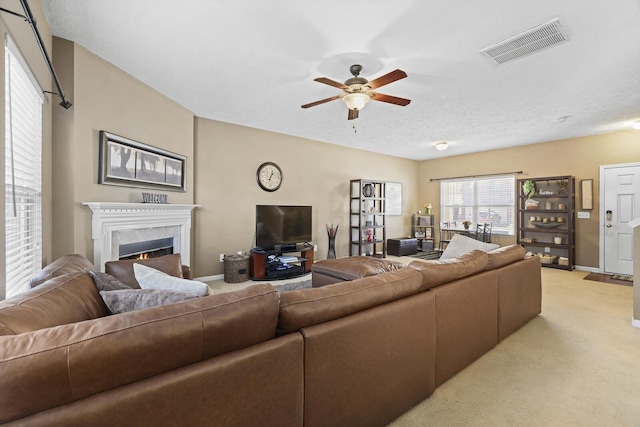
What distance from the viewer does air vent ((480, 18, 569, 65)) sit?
2326 millimetres

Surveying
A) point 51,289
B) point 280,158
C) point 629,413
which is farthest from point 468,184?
point 51,289

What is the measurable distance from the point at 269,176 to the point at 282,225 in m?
0.93

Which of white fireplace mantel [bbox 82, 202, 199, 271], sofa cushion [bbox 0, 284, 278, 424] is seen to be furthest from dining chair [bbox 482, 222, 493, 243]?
sofa cushion [bbox 0, 284, 278, 424]

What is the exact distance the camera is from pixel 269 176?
17.8ft

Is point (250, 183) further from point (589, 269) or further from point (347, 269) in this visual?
point (589, 269)

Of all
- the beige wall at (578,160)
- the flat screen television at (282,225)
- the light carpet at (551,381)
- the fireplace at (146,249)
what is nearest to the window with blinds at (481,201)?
the beige wall at (578,160)

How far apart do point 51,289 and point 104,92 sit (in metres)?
2.46

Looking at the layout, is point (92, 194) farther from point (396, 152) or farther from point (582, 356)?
point (396, 152)

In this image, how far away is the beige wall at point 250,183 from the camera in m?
4.72

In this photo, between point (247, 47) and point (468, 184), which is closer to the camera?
point (247, 47)

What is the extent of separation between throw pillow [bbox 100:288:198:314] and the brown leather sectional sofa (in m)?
0.11

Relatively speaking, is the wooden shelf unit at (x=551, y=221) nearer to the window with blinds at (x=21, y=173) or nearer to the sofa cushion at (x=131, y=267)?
the sofa cushion at (x=131, y=267)

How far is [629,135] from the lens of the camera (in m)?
5.22

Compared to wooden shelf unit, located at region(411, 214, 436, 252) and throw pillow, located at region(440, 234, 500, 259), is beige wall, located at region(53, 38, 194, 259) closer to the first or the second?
throw pillow, located at region(440, 234, 500, 259)
